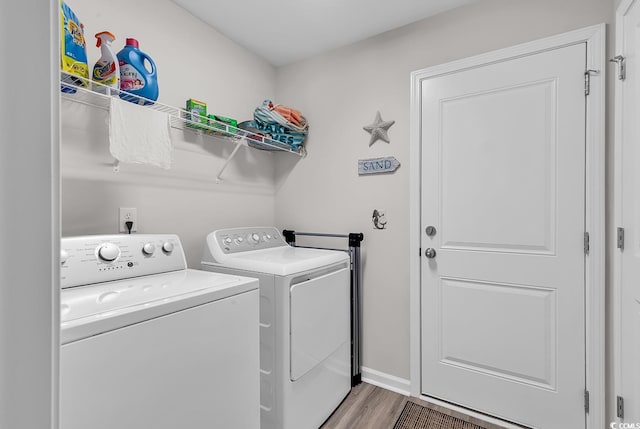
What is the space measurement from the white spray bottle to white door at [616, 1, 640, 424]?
2.25 metres

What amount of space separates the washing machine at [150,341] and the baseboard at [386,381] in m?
1.13

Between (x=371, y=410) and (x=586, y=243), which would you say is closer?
(x=586, y=243)

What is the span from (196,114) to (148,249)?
0.82 metres

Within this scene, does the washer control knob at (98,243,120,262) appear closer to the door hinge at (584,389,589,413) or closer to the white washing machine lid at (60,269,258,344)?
the white washing machine lid at (60,269,258,344)

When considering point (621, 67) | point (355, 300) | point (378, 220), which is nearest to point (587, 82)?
point (621, 67)

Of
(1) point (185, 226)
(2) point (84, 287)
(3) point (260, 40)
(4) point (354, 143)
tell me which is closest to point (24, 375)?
(2) point (84, 287)

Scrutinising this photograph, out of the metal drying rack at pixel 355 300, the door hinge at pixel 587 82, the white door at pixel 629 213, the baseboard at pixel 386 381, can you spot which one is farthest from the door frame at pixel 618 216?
the metal drying rack at pixel 355 300

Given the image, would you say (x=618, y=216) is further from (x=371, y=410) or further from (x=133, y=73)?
(x=133, y=73)

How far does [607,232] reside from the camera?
153 centimetres

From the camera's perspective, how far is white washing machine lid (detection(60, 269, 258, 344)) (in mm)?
845

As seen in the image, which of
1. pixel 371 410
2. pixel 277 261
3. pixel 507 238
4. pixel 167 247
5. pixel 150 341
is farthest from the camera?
pixel 371 410

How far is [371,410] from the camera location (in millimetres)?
1915

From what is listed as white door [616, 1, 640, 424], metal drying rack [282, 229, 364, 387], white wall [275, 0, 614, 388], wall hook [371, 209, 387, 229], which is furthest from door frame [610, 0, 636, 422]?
metal drying rack [282, 229, 364, 387]

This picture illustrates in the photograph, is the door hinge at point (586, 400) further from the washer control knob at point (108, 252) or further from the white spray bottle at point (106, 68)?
the white spray bottle at point (106, 68)
